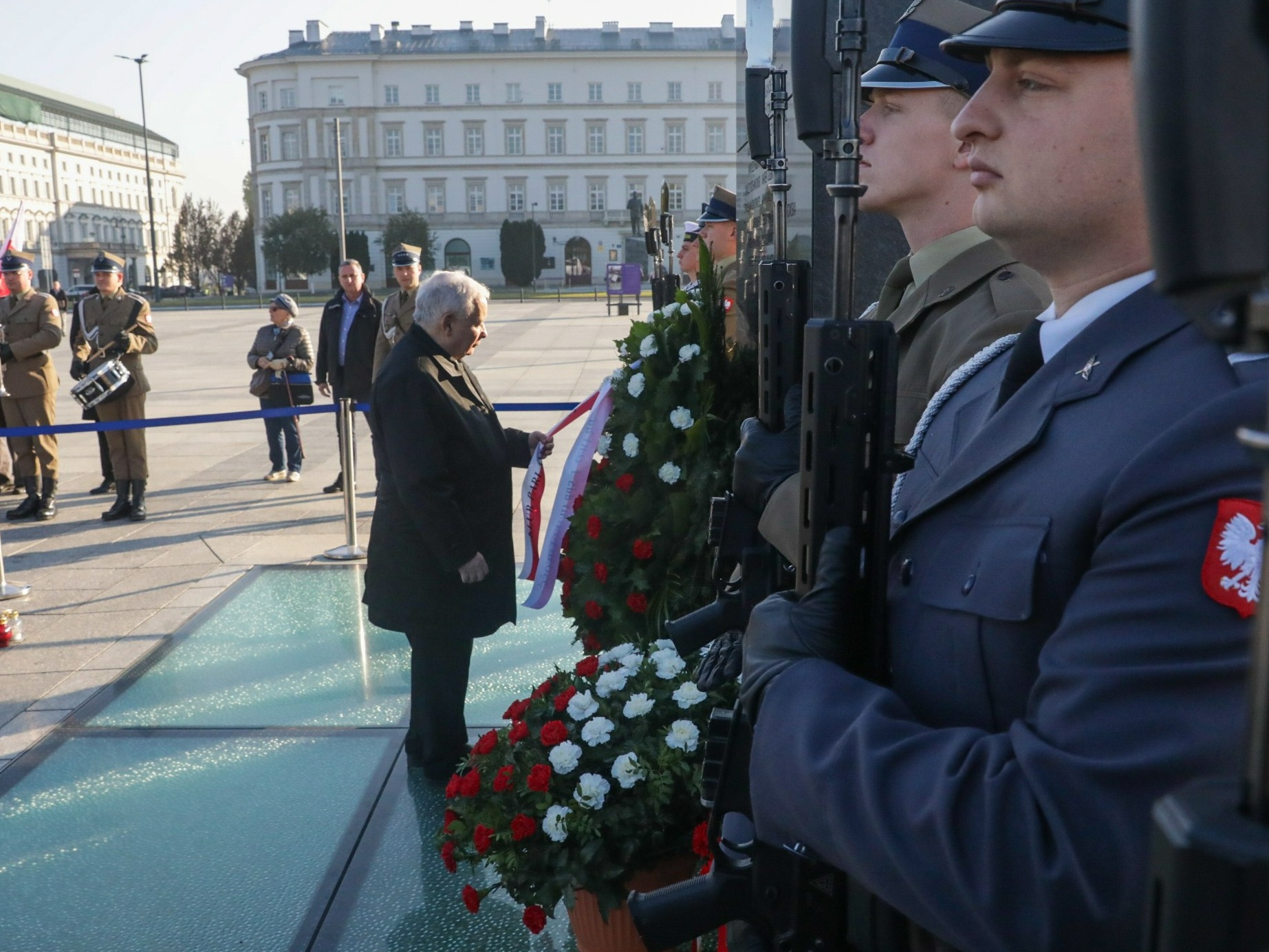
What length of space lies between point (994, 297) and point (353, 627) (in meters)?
4.60

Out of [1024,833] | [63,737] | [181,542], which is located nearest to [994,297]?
[1024,833]

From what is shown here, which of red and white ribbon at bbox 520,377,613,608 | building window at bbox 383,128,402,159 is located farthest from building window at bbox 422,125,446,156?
red and white ribbon at bbox 520,377,613,608

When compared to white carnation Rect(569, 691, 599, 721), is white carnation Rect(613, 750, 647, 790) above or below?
below

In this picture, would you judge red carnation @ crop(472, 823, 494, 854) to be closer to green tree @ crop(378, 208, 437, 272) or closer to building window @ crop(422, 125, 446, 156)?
green tree @ crop(378, 208, 437, 272)

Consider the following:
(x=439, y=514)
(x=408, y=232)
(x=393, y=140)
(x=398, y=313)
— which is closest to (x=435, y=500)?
(x=439, y=514)

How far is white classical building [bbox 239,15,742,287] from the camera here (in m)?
83.5

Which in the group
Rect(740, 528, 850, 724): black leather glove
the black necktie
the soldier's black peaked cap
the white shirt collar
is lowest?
Rect(740, 528, 850, 724): black leather glove

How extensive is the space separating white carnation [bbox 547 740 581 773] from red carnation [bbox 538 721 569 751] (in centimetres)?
3

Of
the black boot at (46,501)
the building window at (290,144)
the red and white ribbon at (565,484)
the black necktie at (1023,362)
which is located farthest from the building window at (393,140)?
the black necktie at (1023,362)

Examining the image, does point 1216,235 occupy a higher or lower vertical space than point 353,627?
higher

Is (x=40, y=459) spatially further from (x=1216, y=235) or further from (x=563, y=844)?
(x=1216, y=235)

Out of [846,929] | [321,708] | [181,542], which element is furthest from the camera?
[181,542]

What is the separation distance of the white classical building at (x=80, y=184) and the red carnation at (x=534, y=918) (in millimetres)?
86744

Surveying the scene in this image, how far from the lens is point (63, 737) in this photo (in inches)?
184
